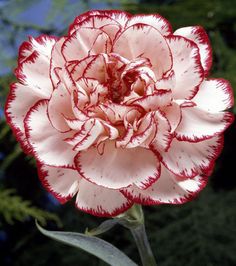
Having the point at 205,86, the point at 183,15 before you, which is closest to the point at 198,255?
the point at 183,15

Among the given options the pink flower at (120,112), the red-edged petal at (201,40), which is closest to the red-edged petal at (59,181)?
the pink flower at (120,112)

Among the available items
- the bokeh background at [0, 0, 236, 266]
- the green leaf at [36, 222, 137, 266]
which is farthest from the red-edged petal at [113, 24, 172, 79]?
the bokeh background at [0, 0, 236, 266]

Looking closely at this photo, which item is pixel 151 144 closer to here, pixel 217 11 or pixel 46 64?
pixel 46 64

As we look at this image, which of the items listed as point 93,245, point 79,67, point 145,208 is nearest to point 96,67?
point 79,67

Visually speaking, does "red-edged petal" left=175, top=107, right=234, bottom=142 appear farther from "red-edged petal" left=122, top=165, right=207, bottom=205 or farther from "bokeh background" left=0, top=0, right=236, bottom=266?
"bokeh background" left=0, top=0, right=236, bottom=266

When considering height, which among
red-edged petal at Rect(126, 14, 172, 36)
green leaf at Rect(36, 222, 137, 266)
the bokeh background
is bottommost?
the bokeh background

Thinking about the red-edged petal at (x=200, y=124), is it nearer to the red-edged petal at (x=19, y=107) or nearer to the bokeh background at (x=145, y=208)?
the red-edged petal at (x=19, y=107)
